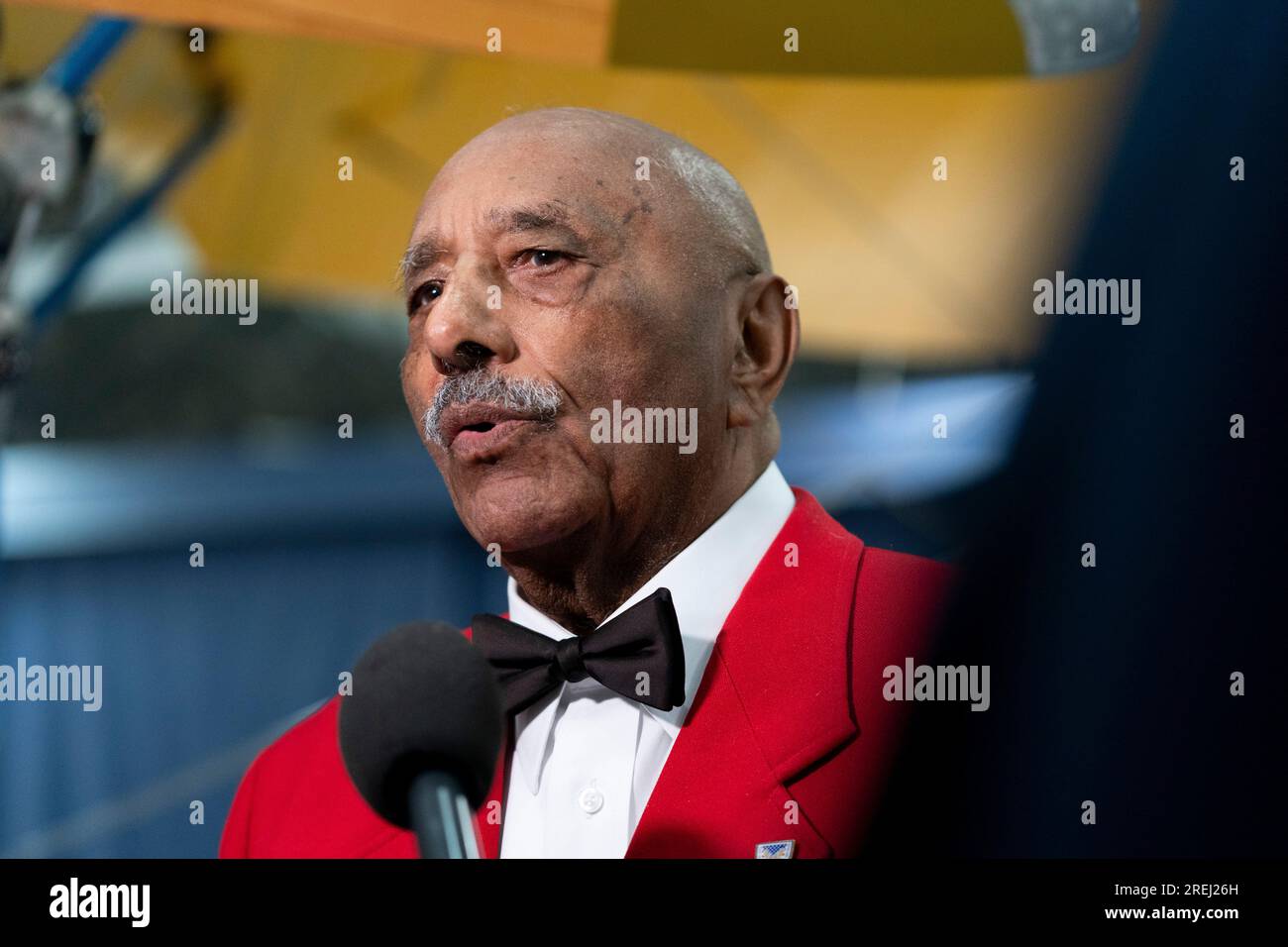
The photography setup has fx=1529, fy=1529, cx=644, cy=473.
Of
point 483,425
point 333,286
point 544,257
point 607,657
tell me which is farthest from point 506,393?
point 333,286

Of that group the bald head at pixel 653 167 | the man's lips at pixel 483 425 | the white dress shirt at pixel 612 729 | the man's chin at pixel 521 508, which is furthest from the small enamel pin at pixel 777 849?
the bald head at pixel 653 167

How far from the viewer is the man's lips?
5.01 ft

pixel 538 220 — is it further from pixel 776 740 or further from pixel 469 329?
pixel 776 740

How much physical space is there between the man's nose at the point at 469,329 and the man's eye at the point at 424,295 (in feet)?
0.21

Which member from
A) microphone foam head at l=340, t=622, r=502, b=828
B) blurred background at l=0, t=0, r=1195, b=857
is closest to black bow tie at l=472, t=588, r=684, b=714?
microphone foam head at l=340, t=622, r=502, b=828

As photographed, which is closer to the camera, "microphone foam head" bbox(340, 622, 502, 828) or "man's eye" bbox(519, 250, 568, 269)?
"microphone foam head" bbox(340, 622, 502, 828)

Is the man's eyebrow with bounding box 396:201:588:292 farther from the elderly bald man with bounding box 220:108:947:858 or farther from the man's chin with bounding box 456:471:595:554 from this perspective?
the man's chin with bounding box 456:471:595:554

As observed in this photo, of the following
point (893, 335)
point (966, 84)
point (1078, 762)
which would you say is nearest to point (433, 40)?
point (966, 84)

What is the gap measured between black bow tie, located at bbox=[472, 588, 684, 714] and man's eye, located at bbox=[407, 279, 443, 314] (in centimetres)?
35

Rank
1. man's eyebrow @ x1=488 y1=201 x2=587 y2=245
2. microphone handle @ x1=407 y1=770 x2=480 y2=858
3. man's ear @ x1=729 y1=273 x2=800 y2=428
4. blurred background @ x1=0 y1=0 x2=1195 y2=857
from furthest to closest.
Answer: blurred background @ x1=0 y1=0 x2=1195 y2=857 → man's ear @ x1=729 y1=273 x2=800 y2=428 → man's eyebrow @ x1=488 y1=201 x2=587 y2=245 → microphone handle @ x1=407 y1=770 x2=480 y2=858

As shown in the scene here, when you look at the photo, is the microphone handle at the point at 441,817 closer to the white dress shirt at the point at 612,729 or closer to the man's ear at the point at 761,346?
the white dress shirt at the point at 612,729

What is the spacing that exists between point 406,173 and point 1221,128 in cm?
163

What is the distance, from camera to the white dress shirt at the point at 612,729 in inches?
60.3
